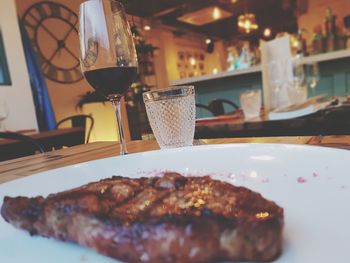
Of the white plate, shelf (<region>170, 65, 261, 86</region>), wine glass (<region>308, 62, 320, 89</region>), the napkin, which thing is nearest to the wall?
wine glass (<region>308, 62, 320, 89</region>)

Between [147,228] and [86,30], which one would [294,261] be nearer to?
[147,228]

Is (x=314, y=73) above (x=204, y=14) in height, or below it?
below

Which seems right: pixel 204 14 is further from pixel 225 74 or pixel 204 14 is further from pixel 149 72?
pixel 225 74

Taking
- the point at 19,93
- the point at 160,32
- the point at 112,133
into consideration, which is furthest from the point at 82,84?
the point at 160,32

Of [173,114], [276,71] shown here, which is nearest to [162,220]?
[173,114]

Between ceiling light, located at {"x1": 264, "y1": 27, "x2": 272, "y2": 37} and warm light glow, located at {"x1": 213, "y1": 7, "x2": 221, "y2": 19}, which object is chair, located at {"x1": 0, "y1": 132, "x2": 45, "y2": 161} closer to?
warm light glow, located at {"x1": 213, "y1": 7, "x2": 221, "y2": 19}
